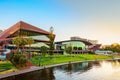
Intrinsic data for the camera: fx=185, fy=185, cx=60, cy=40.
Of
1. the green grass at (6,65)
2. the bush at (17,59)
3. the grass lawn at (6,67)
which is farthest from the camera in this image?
the green grass at (6,65)

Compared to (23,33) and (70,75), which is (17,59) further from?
(23,33)

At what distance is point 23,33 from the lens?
9794 centimetres

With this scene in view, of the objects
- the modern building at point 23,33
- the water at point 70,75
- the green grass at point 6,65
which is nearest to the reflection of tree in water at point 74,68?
the water at point 70,75

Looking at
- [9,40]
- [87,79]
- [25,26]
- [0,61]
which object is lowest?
[87,79]

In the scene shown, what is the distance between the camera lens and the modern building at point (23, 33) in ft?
303

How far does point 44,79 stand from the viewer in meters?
33.1

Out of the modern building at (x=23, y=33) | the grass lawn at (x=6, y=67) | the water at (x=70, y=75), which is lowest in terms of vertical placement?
the water at (x=70, y=75)

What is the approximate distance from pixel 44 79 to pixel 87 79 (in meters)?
7.95

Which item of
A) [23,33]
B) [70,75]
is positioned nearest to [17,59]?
[70,75]

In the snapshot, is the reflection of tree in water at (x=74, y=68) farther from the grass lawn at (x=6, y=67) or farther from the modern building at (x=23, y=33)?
the modern building at (x=23, y=33)

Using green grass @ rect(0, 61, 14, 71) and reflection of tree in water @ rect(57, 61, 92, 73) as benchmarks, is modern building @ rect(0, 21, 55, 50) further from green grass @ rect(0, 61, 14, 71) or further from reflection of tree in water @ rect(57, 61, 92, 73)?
green grass @ rect(0, 61, 14, 71)

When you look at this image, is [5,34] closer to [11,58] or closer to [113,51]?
[11,58]

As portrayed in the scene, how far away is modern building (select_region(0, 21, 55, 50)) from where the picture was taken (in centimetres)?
9250

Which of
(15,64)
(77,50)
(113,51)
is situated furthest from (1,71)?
(113,51)
